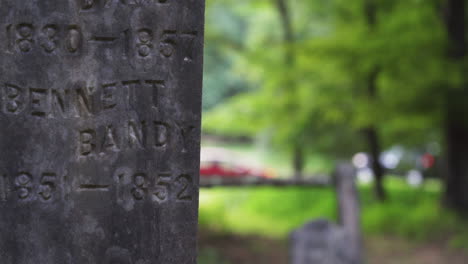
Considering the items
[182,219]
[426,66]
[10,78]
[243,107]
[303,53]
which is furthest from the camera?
[243,107]

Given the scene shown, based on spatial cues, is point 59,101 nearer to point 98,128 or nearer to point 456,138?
point 98,128

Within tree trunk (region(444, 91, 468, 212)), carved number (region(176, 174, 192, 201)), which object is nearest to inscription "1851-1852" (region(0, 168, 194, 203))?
carved number (region(176, 174, 192, 201))

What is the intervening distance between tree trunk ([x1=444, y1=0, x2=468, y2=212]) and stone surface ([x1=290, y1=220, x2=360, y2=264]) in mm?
4118

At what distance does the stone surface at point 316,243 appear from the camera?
6188mm

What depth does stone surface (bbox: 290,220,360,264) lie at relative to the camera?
244 inches

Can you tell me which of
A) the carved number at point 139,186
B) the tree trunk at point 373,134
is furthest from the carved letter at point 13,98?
the tree trunk at point 373,134

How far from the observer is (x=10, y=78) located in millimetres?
2045

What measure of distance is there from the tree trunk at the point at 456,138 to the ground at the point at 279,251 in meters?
1.34

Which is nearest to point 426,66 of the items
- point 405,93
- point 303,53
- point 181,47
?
point 405,93

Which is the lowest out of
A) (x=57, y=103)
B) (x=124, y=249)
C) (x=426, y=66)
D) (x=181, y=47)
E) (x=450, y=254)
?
(x=450, y=254)

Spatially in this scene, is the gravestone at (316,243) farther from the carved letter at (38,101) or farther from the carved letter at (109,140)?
the carved letter at (38,101)

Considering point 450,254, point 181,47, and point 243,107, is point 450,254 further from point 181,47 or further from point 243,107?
point 181,47

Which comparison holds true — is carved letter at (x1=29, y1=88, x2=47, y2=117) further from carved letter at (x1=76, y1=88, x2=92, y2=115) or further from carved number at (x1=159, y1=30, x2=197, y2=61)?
carved number at (x1=159, y1=30, x2=197, y2=61)

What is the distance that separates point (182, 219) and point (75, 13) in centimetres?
87
